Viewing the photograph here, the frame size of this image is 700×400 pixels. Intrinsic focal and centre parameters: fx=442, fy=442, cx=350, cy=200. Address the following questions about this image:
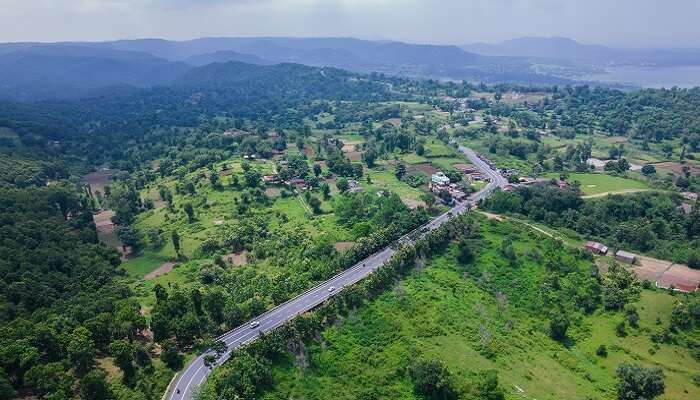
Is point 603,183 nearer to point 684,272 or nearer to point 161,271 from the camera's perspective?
point 684,272

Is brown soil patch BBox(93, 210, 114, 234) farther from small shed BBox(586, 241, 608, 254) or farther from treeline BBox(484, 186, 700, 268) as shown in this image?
small shed BBox(586, 241, 608, 254)

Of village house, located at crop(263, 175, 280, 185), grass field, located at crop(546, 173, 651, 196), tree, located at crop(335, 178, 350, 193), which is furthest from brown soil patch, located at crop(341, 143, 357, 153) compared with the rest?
grass field, located at crop(546, 173, 651, 196)

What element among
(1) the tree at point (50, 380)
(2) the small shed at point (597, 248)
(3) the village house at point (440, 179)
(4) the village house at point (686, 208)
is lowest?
(2) the small shed at point (597, 248)

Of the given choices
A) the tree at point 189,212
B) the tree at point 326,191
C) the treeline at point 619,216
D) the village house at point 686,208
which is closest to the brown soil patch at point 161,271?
the tree at point 189,212

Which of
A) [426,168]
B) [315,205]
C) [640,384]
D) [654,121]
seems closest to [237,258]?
[315,205]

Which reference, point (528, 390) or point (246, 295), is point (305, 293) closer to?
point (246, 295)

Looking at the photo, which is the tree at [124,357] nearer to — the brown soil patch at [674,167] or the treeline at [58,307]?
the treeline at [58,307]
